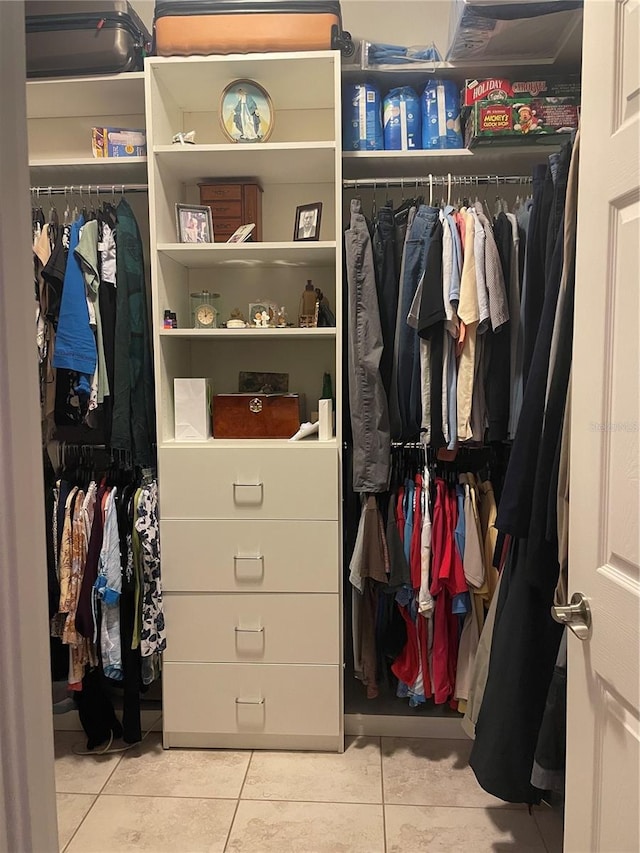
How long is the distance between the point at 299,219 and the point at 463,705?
1.87 m

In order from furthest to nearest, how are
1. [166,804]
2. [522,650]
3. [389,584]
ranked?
[389,584] < [166,804] < [522,650]

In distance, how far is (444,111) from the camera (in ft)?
7.33

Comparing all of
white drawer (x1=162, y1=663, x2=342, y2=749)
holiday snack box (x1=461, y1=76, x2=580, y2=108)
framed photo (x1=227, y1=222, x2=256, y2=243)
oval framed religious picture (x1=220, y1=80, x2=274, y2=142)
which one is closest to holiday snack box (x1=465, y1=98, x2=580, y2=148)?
holiday snack box (x1=461, y1=76, x2=580, y2=108)

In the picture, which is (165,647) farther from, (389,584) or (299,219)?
(299,219)

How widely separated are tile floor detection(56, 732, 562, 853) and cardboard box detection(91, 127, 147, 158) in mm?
2158

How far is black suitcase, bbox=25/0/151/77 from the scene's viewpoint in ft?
7.04

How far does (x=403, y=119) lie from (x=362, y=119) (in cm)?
14

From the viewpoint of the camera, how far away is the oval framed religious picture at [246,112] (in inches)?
88.4

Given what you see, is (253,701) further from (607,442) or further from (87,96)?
(87,96)

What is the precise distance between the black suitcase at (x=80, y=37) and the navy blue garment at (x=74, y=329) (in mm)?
630

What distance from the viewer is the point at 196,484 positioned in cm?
225

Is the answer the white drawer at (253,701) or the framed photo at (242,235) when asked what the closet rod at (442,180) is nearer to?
the framed photo at (242,235)

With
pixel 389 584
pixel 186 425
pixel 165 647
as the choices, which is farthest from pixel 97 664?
pixel 389 584

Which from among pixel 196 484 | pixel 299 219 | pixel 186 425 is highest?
pixel 299 219
